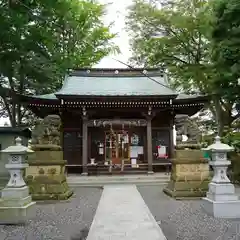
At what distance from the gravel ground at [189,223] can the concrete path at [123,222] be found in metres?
0.25

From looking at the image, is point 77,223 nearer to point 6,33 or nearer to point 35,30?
point 6,33

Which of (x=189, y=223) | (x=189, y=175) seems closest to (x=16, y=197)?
(x=189, y=223)

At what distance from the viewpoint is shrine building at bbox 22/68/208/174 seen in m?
16.8

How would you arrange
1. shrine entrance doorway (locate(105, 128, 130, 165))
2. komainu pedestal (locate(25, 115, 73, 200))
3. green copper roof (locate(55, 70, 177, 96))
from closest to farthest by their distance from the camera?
1. komainu pedestal (locate(25, 115, 73, 200))
2. shrine entrance doorway (locate(105, 128, 130, 165))
3. green copper roof (locate(55, 70, 177, 96))

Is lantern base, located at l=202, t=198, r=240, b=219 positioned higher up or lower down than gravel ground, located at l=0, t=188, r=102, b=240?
Answer: higher up

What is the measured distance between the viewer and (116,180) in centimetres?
1534

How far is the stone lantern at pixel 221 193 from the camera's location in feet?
24.0

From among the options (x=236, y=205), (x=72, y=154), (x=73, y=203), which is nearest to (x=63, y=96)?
(x=72, y=154)

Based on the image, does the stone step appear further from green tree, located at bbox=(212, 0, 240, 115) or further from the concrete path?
green tree, located at bbox=(212, 0, 240, 115)

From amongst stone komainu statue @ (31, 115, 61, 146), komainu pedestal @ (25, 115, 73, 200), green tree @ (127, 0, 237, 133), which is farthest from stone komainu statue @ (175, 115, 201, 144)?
green tree @ (127, 0, 237, 133)

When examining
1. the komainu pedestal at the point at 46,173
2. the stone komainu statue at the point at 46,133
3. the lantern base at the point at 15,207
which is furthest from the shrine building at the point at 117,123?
the lantern base at the point at 15,207

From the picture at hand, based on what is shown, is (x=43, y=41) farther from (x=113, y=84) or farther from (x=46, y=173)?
(x=113, y=84)

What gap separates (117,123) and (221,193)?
35.3 feet

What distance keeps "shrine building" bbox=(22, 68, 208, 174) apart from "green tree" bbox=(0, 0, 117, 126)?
2032mm
